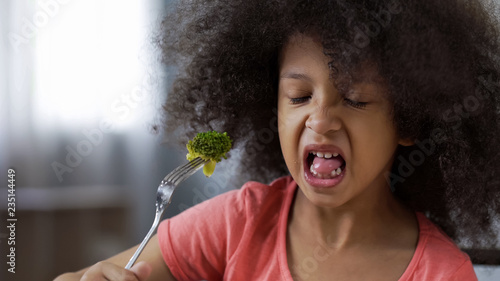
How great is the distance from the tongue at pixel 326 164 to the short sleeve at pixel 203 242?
0.68 feet

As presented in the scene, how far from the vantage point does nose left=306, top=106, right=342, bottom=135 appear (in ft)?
2.52

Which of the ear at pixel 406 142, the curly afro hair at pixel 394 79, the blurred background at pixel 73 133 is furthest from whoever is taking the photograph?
the blurred background at pixel 73 133

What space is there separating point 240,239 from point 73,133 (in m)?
1.25

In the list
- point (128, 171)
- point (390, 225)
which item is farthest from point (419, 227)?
point (128, 171)

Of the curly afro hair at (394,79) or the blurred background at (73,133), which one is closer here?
the curly afro hair at (394,79)

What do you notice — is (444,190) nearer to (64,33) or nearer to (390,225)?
(390,225)

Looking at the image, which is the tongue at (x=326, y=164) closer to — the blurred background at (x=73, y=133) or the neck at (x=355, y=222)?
the neck at (x=355, y=222)

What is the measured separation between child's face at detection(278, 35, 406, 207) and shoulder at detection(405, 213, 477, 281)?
145 millimetres

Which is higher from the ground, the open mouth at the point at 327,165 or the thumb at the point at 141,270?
the open mouth at the point at 327,165

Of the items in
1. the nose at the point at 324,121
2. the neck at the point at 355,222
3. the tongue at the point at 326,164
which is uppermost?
the nose at the point at 324,121

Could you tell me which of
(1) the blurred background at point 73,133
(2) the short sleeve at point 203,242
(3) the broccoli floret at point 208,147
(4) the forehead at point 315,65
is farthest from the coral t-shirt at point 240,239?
(1) the blurred background at point 73,133

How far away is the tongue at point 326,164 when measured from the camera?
80 cm

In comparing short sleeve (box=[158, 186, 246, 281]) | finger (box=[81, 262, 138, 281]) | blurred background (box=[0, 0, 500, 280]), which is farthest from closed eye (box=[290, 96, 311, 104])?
blurred background (box=[0, 0, 500, 280])

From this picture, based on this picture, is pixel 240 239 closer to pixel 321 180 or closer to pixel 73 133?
pixel 321 180
